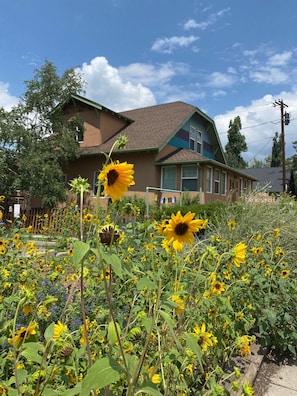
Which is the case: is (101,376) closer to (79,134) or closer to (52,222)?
(52,222)

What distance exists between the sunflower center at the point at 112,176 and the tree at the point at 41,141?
1390cm

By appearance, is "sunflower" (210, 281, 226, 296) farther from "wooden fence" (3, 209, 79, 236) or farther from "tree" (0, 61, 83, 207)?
"tree" (0, 61, 83, 207)

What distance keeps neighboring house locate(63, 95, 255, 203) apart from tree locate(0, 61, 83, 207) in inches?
→ 51.7

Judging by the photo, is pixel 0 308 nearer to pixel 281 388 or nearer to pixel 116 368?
pixel 116 368

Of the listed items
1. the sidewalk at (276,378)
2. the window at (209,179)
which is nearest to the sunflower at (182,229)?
the sidewalk at (276,378)

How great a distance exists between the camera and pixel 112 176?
944 mm

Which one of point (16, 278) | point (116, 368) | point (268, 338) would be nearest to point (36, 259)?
point (16, 278)

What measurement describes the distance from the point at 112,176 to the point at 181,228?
314mm

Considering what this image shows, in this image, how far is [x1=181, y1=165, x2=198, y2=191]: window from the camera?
48.9 ft

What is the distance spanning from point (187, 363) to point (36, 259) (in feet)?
6.50

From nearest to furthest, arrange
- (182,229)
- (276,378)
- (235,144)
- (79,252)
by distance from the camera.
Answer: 1. (79,252)
2. (182,229)
3. (276,378)
4. (235,144)

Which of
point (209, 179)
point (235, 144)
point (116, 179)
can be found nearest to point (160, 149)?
point (209, 179)

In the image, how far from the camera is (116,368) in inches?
30.6

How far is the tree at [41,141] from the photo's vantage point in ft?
47.0
